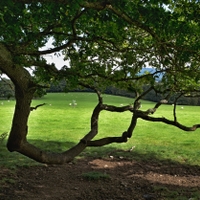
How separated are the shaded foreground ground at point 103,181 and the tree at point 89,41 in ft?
5.36

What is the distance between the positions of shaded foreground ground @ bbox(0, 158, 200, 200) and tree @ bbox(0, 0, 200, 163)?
1.63 meters

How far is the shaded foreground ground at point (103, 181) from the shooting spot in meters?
9.65

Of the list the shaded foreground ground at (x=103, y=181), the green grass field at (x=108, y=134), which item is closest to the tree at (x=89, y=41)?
the shaded foreground ground at (x=103, y=181)

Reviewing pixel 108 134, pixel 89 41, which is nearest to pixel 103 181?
pixel 89 41

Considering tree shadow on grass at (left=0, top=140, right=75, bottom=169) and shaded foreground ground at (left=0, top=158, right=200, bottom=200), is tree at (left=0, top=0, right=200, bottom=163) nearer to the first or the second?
shaded foreground ground at (left=0, top=158, right=200, bottom=200)

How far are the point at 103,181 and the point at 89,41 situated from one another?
193 inches

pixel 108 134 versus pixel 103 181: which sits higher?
pixel 108 134

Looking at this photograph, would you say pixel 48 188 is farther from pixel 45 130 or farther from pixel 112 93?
pixel 112 93

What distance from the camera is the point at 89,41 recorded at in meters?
7.70

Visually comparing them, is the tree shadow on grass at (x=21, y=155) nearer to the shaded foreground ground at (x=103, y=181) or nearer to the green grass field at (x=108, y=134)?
the green grass field at (x=108, y=134)

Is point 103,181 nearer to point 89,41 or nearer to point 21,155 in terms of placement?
point 21,155

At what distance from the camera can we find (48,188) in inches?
399

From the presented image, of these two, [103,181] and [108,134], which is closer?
[103,181]

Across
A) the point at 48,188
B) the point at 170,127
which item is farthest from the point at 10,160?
the point at 170,127
